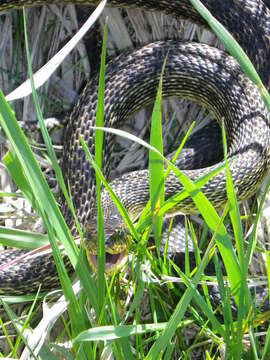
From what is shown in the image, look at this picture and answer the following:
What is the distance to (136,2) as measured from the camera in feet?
14.5

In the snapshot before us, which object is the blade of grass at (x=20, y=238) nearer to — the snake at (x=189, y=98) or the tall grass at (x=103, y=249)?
the tall grass at (x=103, y=249)

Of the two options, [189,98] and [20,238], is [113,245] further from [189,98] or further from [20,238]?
[189,98]

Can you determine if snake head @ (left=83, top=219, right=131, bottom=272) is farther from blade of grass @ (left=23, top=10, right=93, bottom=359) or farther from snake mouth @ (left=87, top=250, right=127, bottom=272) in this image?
blade of grass @ (left=23, top=10, right=93, bottom=359)

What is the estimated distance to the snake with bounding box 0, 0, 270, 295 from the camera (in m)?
4.22

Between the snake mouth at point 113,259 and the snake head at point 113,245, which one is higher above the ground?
the snake head at point 113,245

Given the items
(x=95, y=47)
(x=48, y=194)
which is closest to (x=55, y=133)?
(x=95, y=47)

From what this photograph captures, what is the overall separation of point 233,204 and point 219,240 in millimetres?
163

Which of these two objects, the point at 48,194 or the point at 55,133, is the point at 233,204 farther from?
the point at 55,133

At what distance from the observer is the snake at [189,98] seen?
A: 422 cm

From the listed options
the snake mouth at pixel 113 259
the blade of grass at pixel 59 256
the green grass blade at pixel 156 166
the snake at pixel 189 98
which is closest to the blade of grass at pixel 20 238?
the blade of grass at pixel 59 256

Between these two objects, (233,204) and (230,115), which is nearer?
(233,204)

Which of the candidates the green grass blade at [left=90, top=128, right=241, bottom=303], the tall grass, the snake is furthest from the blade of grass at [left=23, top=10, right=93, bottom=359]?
the snake

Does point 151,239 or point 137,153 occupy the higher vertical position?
point 137,153

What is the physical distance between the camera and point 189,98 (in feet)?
14.9
